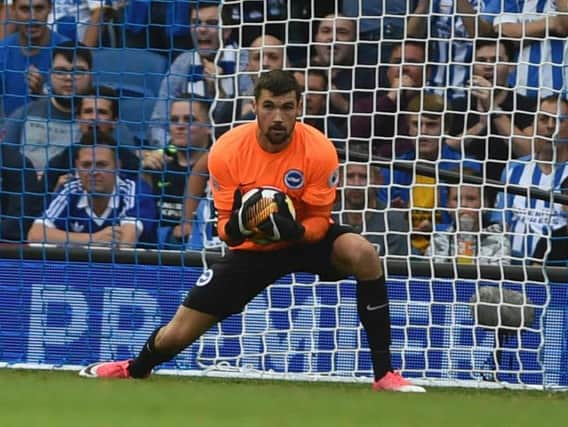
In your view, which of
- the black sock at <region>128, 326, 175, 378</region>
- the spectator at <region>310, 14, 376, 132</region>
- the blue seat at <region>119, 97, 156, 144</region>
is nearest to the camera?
the black sock at <region>128, 326, 175, 378</region>

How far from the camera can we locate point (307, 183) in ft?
26.6

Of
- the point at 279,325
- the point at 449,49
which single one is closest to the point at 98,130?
the point at 279,325

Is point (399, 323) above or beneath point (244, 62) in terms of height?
beneath

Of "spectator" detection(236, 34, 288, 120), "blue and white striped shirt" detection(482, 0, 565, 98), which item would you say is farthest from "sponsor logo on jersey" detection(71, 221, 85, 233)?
"blue and white striped shirt" detection(482, 0, 565, 98)

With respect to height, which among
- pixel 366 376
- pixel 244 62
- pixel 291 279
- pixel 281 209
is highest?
pixel 244 62

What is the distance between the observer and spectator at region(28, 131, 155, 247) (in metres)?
10.1

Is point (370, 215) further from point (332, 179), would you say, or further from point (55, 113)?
point (55, 113)

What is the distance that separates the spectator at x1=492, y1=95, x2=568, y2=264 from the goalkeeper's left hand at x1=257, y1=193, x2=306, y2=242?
7.72ft

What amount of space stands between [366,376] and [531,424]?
352cm

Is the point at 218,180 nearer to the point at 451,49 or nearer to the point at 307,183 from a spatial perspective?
the point at 307,183

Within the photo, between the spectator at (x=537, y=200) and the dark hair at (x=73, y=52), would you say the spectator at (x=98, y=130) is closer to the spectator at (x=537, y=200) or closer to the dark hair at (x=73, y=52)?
the dark hair at (x=73, y=52)

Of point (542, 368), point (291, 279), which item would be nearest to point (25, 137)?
point (291, 279)

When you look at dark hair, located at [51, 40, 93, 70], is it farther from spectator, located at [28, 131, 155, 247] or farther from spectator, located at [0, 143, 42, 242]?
spectator, located at [0, 143, 42, 242]

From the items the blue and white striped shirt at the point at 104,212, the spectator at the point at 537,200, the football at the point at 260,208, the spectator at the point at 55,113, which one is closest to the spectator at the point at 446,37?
the spectator at the point at 537,200
